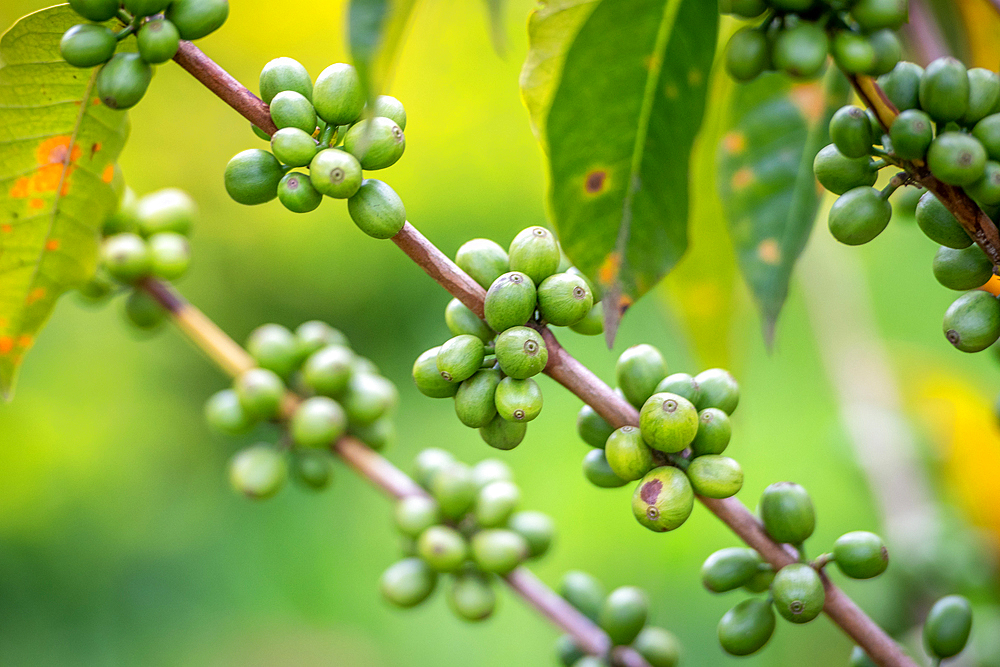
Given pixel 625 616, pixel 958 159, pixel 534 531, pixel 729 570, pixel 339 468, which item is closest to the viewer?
pixel 958 159

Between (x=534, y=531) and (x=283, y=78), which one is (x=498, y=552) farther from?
(x=283, y=78)

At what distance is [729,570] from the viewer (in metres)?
0.48

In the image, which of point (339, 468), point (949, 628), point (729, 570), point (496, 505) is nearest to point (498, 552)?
point (496, 505)

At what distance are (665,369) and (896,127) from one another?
0.18 m

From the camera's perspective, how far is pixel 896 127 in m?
0.40

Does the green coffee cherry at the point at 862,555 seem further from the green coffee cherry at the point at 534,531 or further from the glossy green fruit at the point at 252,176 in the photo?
the glossy green fruit at the point at 252,176

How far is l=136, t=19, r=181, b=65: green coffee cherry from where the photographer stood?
0.41 metres

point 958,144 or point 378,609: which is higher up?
point 958,144

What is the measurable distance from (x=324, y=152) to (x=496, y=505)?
37 cm

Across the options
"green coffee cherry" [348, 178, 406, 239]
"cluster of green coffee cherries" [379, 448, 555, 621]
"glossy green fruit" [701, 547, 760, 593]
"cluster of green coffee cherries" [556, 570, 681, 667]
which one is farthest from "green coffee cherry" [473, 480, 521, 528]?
"green coffee cherry" [348, 178, 406, 239]

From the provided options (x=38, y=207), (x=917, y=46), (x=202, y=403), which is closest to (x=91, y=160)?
(x=38, y=207)

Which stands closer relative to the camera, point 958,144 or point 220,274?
point 958,144

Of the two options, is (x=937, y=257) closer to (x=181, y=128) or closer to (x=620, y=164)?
(x=620, y=164)

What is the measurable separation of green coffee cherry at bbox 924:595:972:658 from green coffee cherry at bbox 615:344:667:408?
0.26 m
